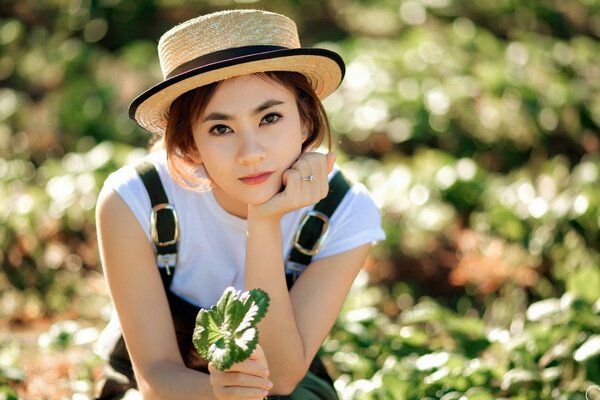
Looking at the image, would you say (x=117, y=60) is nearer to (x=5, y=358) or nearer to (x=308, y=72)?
(x=5, y=358)

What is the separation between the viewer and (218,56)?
2.30 m

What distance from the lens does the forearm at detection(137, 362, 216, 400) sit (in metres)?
2.30

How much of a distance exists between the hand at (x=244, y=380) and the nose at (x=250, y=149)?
0.47 m

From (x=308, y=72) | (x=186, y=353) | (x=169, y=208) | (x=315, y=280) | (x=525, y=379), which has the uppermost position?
(x=308, y=72)

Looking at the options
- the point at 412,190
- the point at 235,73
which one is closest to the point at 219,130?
the point at 235,73

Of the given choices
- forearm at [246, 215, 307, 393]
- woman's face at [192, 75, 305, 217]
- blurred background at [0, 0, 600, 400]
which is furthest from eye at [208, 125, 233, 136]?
blurred background at [0, 0, 600, 400]

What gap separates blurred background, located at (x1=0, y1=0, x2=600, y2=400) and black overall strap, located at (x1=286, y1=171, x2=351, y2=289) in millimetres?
445

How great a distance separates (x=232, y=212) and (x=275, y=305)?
1.15ft

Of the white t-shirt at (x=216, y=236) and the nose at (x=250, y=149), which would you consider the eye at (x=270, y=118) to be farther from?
the white t-shirt at (x=216, y=236)

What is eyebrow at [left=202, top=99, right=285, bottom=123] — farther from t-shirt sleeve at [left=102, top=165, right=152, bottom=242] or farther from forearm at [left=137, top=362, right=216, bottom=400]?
forearm at [left=137, top=362, right=216, bottom=400]

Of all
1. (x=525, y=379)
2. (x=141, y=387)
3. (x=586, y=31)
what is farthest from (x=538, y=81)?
(x=141, y=387)

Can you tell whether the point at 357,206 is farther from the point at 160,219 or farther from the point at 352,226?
the point at 160,219

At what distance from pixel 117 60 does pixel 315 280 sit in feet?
14.5

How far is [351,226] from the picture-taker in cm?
266
